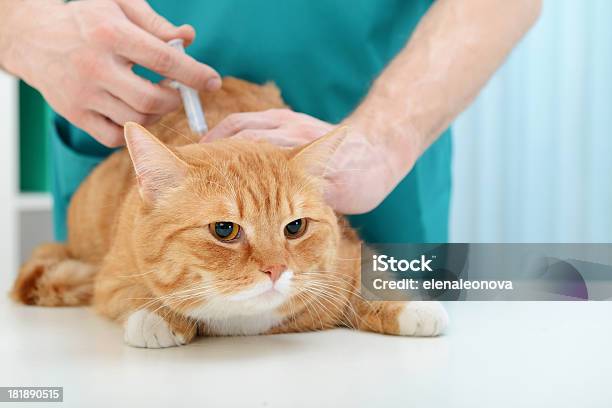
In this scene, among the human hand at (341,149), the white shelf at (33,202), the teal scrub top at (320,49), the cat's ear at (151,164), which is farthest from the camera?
the white shelf at (33,202)

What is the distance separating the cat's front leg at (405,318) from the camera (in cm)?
79

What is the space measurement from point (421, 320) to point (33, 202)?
1.67m

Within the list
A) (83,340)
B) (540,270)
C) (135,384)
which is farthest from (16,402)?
(540,270)

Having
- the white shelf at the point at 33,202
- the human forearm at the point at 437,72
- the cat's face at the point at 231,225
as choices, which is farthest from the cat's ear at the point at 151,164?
the white shelf at the point at 33,202

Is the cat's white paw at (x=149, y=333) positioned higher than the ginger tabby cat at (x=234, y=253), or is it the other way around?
the ginger tabby cat at (x=234, y=253)

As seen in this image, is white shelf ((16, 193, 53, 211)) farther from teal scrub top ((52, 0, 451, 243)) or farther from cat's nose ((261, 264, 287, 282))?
cat's nose ((261, 264, 287, 282))

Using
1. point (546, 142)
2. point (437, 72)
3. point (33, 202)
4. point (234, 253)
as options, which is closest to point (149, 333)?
point (234, 253)

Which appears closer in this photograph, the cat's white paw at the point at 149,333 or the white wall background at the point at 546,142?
the cat's white paw at the point at 149,333

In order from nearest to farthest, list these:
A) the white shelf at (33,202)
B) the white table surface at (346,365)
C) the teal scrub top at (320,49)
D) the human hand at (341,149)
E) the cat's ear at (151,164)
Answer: the white table surface at (346,365)
the cat's ear at (151,164)
the human hand at (341,149)
the teal scrub top at (320,49)
the white shelf at (33,202)

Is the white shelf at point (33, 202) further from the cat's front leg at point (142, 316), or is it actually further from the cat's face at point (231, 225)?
the cat's face at point (231, 225)

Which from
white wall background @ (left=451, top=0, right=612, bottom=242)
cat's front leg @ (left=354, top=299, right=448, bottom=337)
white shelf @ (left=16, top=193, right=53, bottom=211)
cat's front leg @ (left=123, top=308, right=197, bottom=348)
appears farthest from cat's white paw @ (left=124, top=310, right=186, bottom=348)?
white shelf @ (left=16, top=193, right=53, bottom=211)

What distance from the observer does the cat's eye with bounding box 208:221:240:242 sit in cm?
74

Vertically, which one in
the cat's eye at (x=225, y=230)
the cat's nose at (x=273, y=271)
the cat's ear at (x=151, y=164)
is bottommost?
the cat's nose at (x=273, y=271)

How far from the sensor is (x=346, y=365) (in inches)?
26.5
